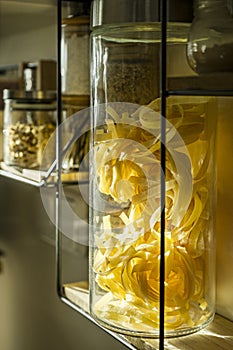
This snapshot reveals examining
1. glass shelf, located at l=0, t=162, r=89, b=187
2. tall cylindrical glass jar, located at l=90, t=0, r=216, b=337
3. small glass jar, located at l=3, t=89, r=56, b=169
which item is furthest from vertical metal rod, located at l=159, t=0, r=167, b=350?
small glass jar, located at l=3, t=89, r=56, b=169

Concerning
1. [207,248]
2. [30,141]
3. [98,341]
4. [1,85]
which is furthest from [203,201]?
[1,85]

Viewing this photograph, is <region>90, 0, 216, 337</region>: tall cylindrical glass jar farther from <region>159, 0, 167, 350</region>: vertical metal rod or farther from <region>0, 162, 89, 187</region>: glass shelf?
<region>0, 162, 89, 187</region>: glass shelf

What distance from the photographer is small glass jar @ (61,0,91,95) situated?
845mm

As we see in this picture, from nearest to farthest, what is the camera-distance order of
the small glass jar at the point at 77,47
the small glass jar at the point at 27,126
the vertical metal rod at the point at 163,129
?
the vertical metal rod at the point at 163,129 → the small glass jar at the point at 77,47 → the small glass jar at the point at 27,126

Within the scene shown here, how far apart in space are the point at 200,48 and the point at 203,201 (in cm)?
14

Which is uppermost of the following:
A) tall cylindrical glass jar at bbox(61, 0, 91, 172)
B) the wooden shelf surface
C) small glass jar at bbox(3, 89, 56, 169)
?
tall cylindrical glass jar at bbox(61, 0, 91, 172)

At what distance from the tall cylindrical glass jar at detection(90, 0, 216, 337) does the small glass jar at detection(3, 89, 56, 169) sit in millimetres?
331

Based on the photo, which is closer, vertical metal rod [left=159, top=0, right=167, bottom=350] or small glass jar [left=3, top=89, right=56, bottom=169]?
vertical metal rod [left=159, top=0, right=167, bottom=350]

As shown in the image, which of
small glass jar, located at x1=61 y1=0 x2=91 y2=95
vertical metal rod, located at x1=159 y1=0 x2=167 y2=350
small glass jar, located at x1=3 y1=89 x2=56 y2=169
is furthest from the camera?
small glass jar, located at x1=3 y1=89 x2=56 y2=169

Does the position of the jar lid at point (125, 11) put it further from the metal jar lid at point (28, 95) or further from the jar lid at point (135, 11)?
the metal jar lid at point (28, 95)

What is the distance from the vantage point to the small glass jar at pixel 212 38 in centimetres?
56

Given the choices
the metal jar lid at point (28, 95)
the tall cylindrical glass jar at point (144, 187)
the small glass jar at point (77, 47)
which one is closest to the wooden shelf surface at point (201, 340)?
the tall cylindrical glass jar at point (144, 187)

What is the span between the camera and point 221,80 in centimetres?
56

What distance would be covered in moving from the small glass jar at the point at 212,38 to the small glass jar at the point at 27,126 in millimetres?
416
